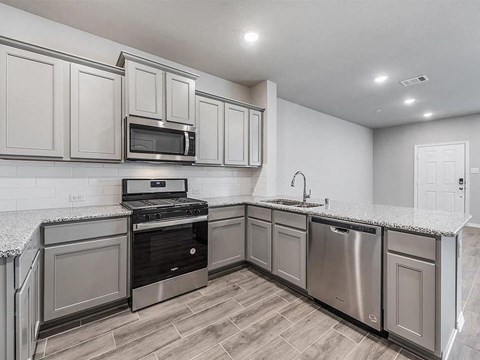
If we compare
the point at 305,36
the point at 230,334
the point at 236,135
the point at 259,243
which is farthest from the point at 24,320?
the point at 305,36

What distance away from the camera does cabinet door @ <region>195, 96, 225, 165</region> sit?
3.05 m

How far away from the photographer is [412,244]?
5.26 ft

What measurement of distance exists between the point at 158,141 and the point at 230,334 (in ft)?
6.43

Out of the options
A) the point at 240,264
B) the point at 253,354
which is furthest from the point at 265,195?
the point at 253,354

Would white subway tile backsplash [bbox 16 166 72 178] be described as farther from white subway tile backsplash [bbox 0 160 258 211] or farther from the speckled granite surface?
the speckled granite surface

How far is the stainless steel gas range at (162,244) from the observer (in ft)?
7.06

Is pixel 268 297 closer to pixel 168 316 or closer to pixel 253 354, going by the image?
pixel 253 354

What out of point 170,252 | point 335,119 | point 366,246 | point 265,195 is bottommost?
point 170,252

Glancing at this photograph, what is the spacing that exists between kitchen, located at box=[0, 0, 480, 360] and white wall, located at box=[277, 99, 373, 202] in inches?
46.7

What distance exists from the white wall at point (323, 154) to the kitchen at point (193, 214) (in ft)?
3.90

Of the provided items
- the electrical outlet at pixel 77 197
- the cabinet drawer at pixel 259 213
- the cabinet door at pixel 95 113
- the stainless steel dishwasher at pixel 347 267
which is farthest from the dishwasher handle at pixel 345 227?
the electrical outlet at pixel 77 197

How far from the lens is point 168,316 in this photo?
209 cm

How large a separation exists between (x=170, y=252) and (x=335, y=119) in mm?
5104

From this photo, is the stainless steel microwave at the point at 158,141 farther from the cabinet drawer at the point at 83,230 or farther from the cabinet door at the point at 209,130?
the cabinet drawer at the point at 83,230
